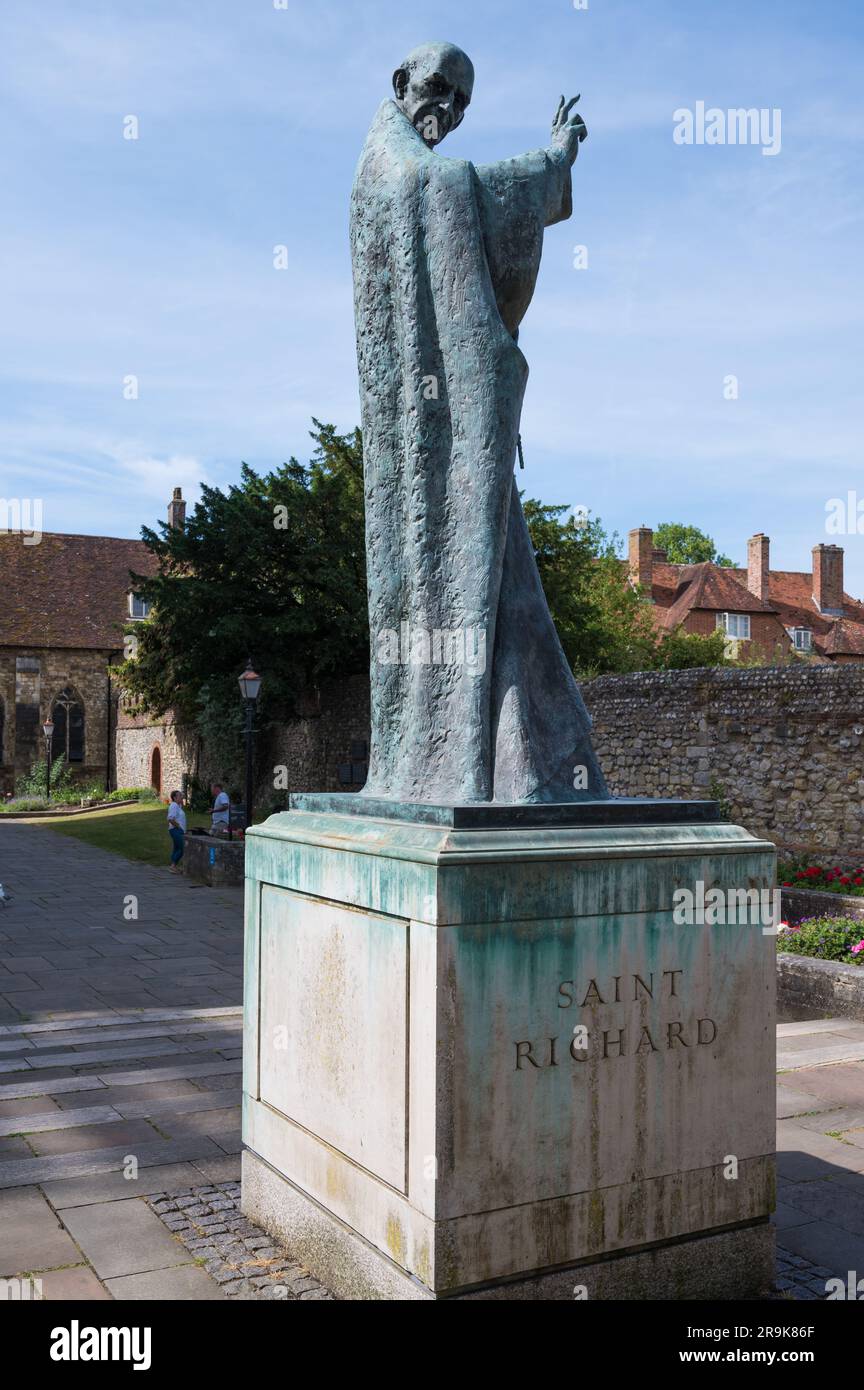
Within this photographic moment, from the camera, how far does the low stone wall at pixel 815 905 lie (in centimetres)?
1092

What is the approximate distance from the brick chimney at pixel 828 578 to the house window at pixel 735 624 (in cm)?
621

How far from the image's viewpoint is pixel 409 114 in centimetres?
381

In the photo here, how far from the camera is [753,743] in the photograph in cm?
1557

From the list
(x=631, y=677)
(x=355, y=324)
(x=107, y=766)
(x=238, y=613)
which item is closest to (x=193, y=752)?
(x=238, y=613)

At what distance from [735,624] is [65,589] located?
93.9 ft

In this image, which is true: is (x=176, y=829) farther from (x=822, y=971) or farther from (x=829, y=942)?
(x=822, y=971)

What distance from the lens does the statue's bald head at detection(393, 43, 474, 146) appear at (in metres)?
3.71

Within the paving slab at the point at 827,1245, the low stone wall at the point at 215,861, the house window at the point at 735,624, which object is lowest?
the low stone wall at the point at 215,861

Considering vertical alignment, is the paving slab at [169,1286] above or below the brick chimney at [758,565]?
below

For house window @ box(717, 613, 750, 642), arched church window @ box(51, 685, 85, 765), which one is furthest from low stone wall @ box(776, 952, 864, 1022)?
arched church window @ box(51, 685, 85, 765)

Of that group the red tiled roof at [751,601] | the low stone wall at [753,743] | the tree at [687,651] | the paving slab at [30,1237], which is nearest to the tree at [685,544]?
the red tiled roof at [751,601]

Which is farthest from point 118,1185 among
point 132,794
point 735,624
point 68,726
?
point 68,726

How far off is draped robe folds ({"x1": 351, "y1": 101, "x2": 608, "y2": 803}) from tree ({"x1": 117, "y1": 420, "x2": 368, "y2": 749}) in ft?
66.8

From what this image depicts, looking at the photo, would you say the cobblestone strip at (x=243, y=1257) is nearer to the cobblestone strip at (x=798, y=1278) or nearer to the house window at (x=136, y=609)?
the cobblestone strip at (x=798, y=1278)
